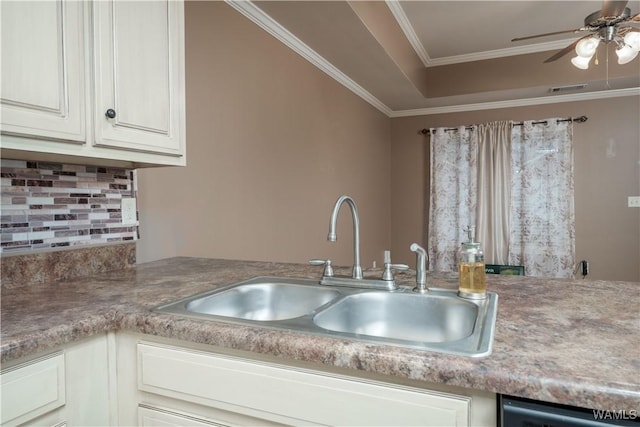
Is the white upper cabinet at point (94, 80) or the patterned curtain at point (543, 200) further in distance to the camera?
the patterned curtain at point (543, 200)

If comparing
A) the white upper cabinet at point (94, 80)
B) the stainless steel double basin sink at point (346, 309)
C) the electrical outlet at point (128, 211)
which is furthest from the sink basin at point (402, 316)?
the electrical outlet at point (128, 211)

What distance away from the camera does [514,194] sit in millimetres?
4434

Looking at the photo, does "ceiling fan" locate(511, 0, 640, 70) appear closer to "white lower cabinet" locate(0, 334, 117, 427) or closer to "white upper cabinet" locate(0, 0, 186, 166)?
"white upper cabinet" locate(0, 0, 186, 166)

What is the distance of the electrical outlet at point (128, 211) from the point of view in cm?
159

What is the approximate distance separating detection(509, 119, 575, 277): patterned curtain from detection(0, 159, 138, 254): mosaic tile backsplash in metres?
4.18

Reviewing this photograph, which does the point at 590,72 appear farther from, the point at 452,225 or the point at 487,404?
the point at 487,404

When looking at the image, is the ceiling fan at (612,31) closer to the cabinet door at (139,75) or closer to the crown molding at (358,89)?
the crown molding at (358,89)

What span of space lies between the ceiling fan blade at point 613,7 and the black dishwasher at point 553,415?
2.43 metres

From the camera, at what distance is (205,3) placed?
195 centimetres

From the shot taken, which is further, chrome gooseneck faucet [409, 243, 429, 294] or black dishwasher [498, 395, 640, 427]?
chrome gooseneck faucet [409, 243, 429, 294]

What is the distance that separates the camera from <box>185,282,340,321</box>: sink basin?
1.27 metres

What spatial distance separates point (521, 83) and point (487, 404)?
13.4 ft

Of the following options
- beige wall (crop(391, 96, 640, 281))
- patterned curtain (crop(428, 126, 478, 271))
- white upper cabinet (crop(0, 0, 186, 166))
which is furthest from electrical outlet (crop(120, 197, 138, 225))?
beige wall (crop(391, 96, 640, 281))

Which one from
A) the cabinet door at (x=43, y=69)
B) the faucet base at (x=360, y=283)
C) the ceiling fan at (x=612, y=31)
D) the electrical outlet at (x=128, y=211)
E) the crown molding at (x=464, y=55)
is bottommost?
the faucet base at (x=360, y=283)
